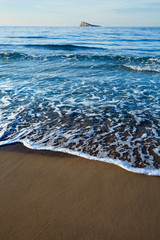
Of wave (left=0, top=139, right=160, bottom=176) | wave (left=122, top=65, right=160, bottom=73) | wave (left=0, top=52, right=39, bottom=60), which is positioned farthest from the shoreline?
wave (left=0, top=52, right=39, bottom=60)

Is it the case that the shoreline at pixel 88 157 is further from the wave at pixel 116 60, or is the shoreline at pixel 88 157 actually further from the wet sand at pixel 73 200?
the wave at pixel 116 60

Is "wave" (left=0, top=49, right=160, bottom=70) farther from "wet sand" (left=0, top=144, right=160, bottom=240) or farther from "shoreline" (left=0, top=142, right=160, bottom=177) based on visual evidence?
"wet sand" (left=0, top=144, right=160, bottom=240)

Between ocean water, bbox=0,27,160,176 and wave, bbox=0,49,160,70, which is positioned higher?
wave, bbox=0,49,160,70

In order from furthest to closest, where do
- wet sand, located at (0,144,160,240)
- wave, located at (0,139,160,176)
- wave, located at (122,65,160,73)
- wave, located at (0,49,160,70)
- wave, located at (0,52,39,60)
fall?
1. wave, located at (0,52,39,60)
2. wave, located at (0,49,160,70)
3. wave, located at (122,65,160,73)
4. wave, located at (0,139,160,176)
5. wet sand, located at (0,144,160,240)

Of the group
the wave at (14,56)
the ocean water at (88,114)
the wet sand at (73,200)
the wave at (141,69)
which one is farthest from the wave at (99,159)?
the wave at (14,56)

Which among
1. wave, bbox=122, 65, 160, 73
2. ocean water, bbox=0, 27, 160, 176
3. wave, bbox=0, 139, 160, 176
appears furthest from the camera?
wave, bbox=122, 65, 160, 73

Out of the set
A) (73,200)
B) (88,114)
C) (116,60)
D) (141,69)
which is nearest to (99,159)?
(73,200)

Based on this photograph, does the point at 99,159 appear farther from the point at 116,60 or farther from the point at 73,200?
the point at 116,60

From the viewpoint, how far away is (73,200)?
8.79 feet

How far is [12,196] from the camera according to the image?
2.76 metres

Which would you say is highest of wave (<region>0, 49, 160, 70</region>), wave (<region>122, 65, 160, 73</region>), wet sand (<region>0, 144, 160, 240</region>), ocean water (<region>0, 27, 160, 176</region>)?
wave (<region>0, 49, 160, 70</region>)

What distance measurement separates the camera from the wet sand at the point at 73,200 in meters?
2.24

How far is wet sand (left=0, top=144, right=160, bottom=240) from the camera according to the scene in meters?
2.24

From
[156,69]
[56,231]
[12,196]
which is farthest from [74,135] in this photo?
[156,69]
